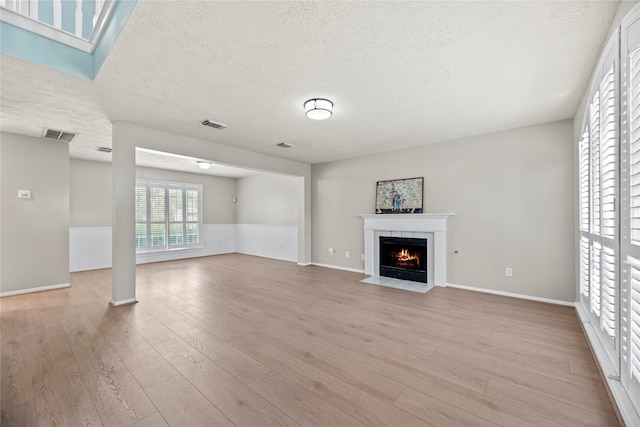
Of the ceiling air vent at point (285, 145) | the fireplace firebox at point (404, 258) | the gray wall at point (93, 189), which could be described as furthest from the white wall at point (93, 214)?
the fireplace firebox at point (404, 258)

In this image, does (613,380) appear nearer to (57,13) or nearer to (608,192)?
(608,192)

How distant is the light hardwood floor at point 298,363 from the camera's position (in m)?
1.61

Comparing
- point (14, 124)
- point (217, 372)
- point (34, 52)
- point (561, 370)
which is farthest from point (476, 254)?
point (14, 124)

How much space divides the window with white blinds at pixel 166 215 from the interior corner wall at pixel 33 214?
2215 mm

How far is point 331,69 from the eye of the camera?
7.58 feet

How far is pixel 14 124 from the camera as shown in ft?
12.3

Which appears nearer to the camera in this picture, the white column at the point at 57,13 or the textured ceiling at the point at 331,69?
the textured ceiling at the point at 331,69

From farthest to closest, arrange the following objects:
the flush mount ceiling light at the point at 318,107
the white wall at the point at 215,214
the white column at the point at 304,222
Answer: the white column at the point at 304,222 → the white wall at the point at 215,214 → the flush mount ceiling light at the point at 318,107

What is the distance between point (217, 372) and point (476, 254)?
Result: 4.05 metres

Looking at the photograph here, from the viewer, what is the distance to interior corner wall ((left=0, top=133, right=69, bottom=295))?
13.4 ft

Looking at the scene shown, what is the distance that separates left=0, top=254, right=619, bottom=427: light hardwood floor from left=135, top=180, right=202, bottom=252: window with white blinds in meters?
3.17

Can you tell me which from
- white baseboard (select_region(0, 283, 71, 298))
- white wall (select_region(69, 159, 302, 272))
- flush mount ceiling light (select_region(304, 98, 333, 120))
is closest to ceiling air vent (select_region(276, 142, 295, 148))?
flush mount ceiling light (select_region(304, 98, 333, 120))

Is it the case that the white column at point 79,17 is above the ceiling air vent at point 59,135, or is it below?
above

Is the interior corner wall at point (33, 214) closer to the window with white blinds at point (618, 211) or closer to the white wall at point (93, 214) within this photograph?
the white wall at point (93, 214)
